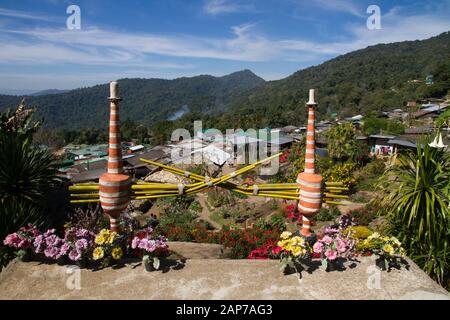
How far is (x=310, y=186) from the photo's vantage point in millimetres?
4805

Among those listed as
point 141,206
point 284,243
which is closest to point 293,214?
point 141,206

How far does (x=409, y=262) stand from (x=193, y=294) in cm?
363

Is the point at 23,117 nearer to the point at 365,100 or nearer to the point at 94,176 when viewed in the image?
the point at 94,176

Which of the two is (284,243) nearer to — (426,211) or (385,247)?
(385,247)

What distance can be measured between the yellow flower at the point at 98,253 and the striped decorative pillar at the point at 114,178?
0.56 meters

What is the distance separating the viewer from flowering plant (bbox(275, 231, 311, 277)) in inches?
178

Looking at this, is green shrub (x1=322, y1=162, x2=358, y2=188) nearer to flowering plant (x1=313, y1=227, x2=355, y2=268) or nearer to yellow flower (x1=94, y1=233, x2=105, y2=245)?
flowering plant (x1=313, y1=227, x2=355, y2=268)

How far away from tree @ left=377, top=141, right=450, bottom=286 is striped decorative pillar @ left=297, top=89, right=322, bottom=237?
130 inches

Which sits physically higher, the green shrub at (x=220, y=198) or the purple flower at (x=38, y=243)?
the purple flower at (x=38, y=243)

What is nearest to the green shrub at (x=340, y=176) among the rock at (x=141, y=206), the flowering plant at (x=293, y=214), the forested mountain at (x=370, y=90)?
the flowering plant at (x=293, y=214)

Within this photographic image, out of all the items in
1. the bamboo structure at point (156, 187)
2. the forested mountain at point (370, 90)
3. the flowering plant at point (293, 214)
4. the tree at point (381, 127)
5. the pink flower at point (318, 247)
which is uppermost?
the forested mountain at point (370, 90)

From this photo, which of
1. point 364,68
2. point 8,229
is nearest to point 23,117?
point 8,229

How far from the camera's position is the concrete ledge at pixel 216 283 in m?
4.21

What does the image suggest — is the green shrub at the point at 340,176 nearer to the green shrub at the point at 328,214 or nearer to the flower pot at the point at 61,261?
the green shrub at the point at 328,214
